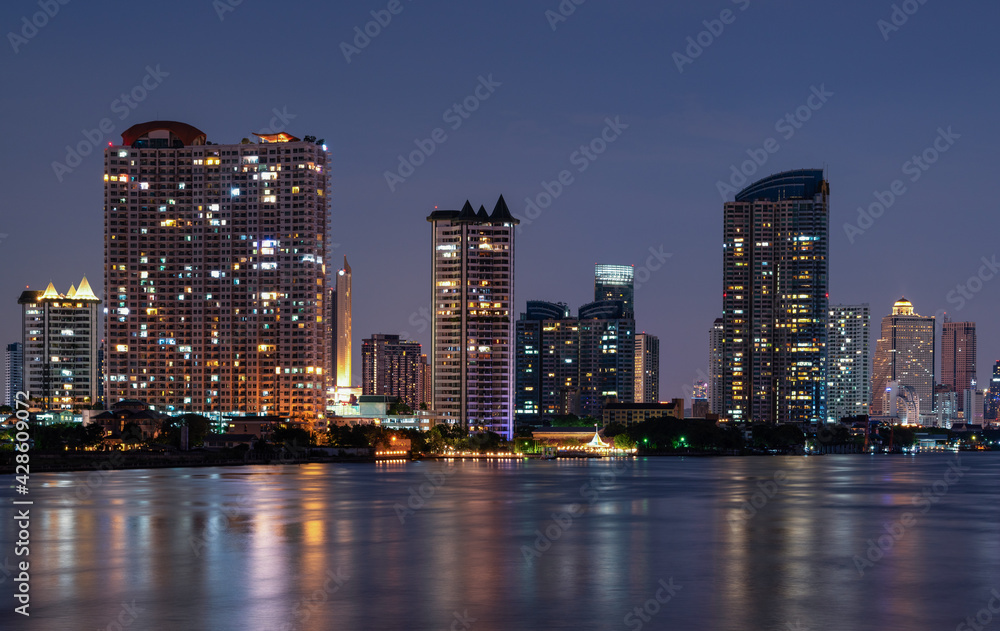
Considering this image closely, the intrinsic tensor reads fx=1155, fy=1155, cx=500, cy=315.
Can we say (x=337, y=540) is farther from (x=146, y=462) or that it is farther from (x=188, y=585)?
(x=146, y=462)

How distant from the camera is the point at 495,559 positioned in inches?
2367

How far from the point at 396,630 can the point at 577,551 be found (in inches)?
917

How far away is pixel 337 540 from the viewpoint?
67750 millimetres

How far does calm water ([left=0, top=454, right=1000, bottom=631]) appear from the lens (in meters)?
44.3

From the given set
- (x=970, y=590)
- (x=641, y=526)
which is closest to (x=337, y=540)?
(x=641, y=526)

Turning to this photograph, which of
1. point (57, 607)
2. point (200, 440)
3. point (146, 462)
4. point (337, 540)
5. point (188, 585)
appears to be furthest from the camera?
point (200, 440)

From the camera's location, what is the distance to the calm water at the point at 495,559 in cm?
4434

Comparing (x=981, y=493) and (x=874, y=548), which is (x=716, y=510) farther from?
(x=981, y=493)

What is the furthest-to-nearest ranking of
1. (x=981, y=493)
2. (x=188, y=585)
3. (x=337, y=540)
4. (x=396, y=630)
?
(x=981, y=493) < (x=337, y=540) < (x=188, y=585) < (x=396, y=630)

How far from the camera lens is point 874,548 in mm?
66938

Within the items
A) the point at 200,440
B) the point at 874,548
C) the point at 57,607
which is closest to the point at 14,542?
the point at 57,607

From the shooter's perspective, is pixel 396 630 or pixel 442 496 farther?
pixel 442 496

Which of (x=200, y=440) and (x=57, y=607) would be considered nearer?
(x=57, y=607)

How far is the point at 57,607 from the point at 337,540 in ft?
78.9
